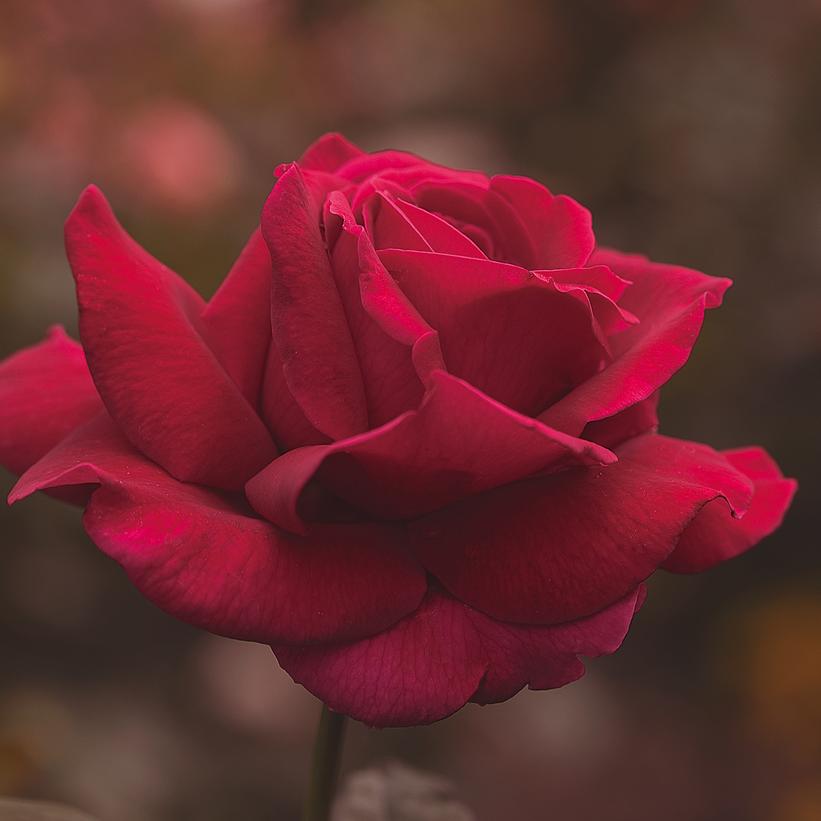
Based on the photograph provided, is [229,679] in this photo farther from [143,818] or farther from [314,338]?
[314,338]

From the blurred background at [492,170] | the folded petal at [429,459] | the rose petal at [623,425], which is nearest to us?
the folded petal at [429,459]

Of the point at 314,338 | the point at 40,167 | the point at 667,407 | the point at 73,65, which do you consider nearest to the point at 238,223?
the point at 40,167

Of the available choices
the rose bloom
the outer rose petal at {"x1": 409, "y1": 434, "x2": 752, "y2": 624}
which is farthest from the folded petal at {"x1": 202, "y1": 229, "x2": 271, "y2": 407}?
the outer rose petal at {"x1": 409, "y1": 434, "x2": 752, "y2": 624}

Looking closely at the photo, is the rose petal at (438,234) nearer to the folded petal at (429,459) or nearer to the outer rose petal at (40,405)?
the folded petal at (429,459)

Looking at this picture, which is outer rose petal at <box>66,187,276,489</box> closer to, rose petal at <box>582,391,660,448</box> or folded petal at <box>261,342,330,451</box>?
folded petal at <box>261,342,330,451</box>

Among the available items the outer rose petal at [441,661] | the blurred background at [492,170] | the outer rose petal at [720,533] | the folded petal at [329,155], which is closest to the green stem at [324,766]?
the outer rose petal at [441,661]

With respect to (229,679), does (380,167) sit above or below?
above
